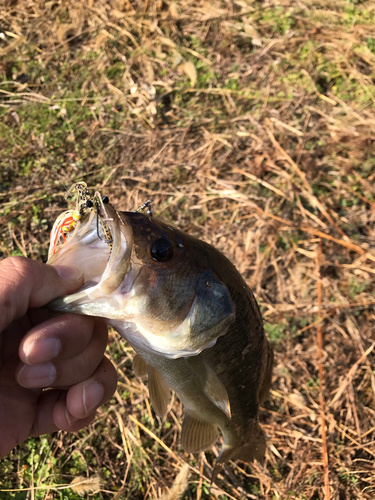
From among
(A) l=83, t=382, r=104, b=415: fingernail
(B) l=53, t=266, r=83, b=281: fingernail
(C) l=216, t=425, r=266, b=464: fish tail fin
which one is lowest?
(C) l=216, t=425, r=266, b=464: fish tail fin

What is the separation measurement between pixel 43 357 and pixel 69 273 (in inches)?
12.3

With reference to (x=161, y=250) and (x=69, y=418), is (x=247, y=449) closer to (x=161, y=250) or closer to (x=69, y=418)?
(x=69, y=418)

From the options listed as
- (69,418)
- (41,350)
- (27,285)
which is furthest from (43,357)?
(69,418)

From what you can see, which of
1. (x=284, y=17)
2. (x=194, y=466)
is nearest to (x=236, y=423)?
(x=194, y=466)

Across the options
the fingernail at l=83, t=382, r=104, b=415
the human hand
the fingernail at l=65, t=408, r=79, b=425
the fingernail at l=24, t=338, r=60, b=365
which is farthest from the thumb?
the fingernail at l=65, t=408, r=79, b=425

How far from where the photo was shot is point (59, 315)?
4.74 feet

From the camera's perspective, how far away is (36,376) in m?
1.43

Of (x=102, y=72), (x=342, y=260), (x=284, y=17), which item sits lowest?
(x=342, y=260)

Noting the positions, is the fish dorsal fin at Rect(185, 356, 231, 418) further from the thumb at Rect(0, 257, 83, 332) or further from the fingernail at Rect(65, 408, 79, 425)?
the thumb at Rect(0, 257, 83, 332)

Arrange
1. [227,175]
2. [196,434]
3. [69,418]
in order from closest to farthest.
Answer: [69,418], [196,434], [227,175]

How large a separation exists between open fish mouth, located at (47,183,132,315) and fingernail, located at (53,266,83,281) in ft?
0.10

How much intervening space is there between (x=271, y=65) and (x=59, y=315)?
4313mm

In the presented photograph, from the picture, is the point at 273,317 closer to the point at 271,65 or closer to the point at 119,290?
the point at 119,290

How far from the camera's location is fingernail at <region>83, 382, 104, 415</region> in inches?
64.2
